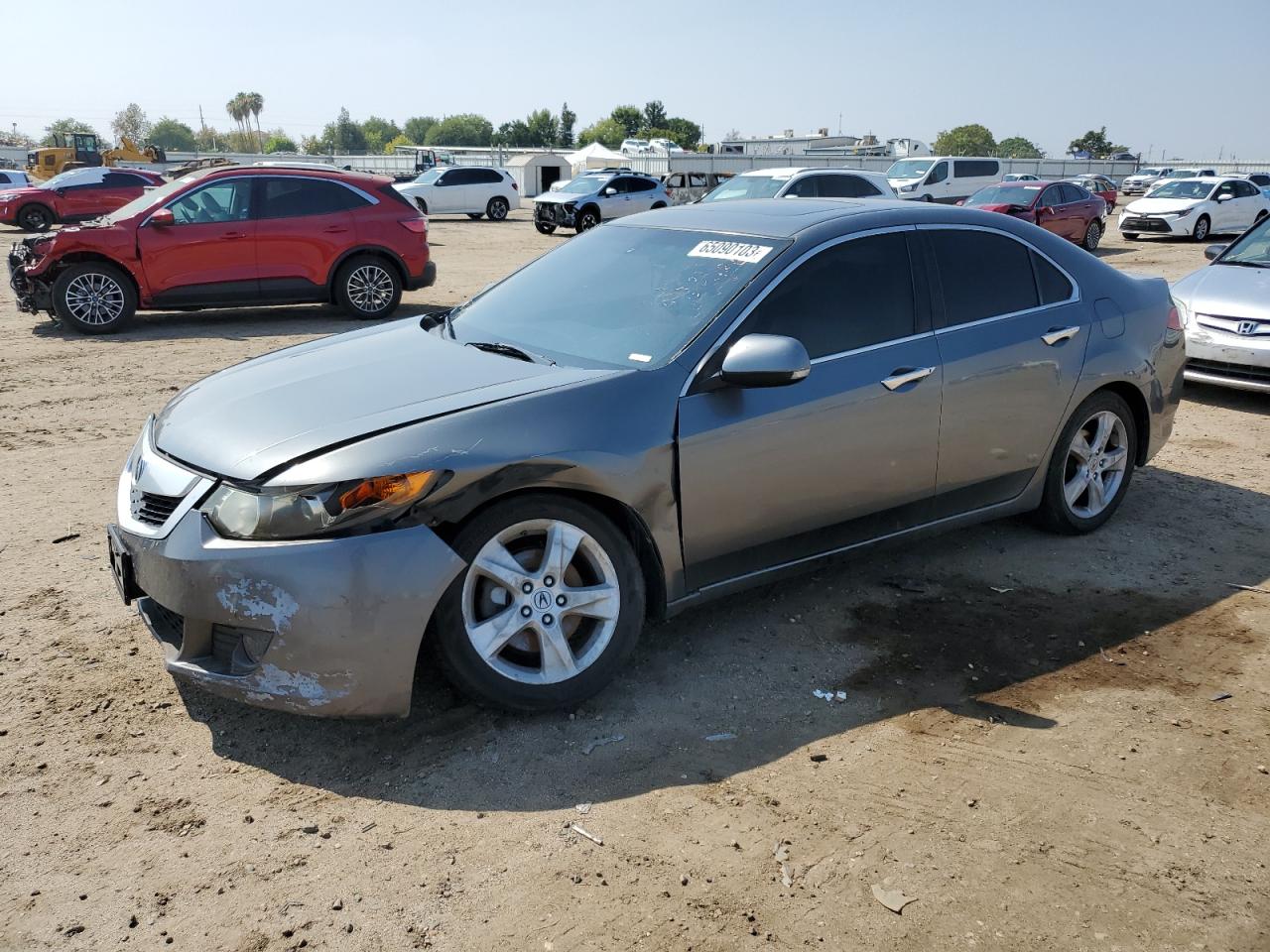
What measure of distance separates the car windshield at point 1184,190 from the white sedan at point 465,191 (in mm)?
18878

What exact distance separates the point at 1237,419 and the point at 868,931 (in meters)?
7.03

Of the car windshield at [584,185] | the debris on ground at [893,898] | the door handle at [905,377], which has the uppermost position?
the car windshield at [584,185]

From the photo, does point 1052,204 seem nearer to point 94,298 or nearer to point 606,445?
point 94,298

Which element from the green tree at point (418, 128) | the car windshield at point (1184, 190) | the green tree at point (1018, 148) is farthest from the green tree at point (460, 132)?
the car windshield at point (1184, 190)

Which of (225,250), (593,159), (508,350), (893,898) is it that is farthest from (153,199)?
(593,159)

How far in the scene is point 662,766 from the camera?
133 inches

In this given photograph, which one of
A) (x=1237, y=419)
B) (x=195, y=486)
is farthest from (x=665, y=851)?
(x=1237, y=419)

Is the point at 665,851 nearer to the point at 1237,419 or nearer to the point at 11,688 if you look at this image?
the point at 11,688

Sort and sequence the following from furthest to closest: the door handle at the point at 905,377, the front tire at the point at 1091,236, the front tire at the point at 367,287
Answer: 1. the front tire at the point at 1091,236
2. the front tire at the point at 367,287
3. the door handle at the point at 905,377

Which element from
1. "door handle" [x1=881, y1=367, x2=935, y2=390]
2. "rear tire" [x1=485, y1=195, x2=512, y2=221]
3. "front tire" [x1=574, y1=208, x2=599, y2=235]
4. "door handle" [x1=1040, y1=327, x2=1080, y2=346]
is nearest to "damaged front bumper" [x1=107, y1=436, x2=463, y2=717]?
"door handle" [x1=881, y1=367, x2=935, y2=390]

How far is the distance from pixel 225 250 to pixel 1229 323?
384 inches

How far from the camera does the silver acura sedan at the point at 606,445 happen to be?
3211 mm

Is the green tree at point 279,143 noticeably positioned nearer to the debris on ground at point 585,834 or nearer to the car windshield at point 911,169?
the car windshield at point 911,169

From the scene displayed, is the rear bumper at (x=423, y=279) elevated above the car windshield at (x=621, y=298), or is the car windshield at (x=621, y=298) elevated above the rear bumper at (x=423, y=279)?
the car windshield at (x=621, y=298)
